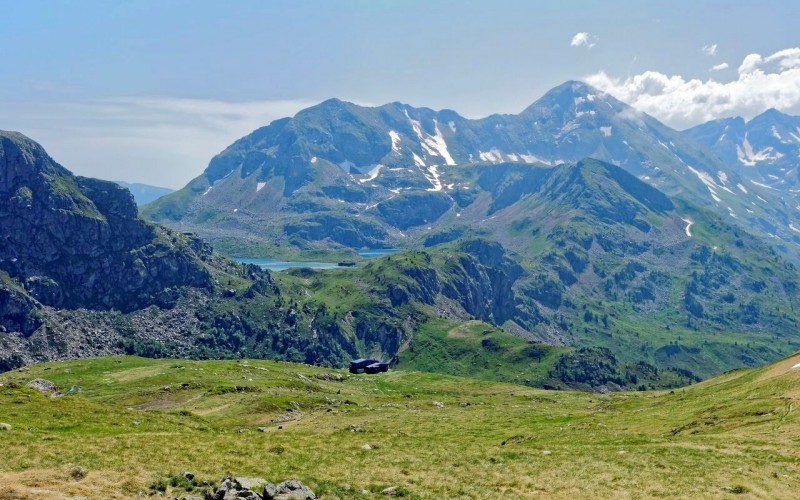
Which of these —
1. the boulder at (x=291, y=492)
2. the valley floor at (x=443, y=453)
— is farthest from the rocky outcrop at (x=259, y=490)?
the valley floor at (x=443, y=453)

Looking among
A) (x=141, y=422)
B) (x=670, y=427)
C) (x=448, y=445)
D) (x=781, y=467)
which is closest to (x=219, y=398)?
(x=141, y=422)

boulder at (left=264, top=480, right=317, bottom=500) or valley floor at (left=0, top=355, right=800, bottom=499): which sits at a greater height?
boulder at (left=264, top=480, right=317, bottom=500)

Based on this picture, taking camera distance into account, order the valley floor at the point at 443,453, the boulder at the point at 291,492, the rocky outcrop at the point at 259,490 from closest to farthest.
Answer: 1. the rocky outcrop at the point at 259,490
2. the boulder at the point at 291,492
3. the valley floor at the point at 443,453

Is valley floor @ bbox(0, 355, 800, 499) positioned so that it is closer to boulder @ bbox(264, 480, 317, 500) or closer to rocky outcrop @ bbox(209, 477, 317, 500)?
boulder @ bbox(264, 480, 317, 500)

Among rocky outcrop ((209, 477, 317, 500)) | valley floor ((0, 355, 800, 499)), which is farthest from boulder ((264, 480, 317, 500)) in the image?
valley floor ((0, 355, 800, 499))

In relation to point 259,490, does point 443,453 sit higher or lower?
lower

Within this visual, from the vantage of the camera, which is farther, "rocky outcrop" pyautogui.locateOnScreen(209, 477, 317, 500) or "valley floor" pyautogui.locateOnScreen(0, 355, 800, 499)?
"valley floor" pyautogui.locateOnScreen(0, 355, 800, 499)

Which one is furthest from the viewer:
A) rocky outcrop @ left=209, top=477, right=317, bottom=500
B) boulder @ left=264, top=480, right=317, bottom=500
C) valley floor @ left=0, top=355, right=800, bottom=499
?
valley floor @ left=0, top=355, right=800, bottom=499

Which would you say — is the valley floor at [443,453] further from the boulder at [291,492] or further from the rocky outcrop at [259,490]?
the rocky outcrop at [259,490]

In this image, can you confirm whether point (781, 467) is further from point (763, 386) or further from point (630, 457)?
point (763, 386)

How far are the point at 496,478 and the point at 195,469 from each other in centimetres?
2333

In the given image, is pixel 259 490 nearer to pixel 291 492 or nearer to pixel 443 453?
pixel 291 492

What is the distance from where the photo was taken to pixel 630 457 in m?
56.9

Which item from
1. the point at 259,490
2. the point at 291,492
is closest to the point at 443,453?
the point at 291,492
